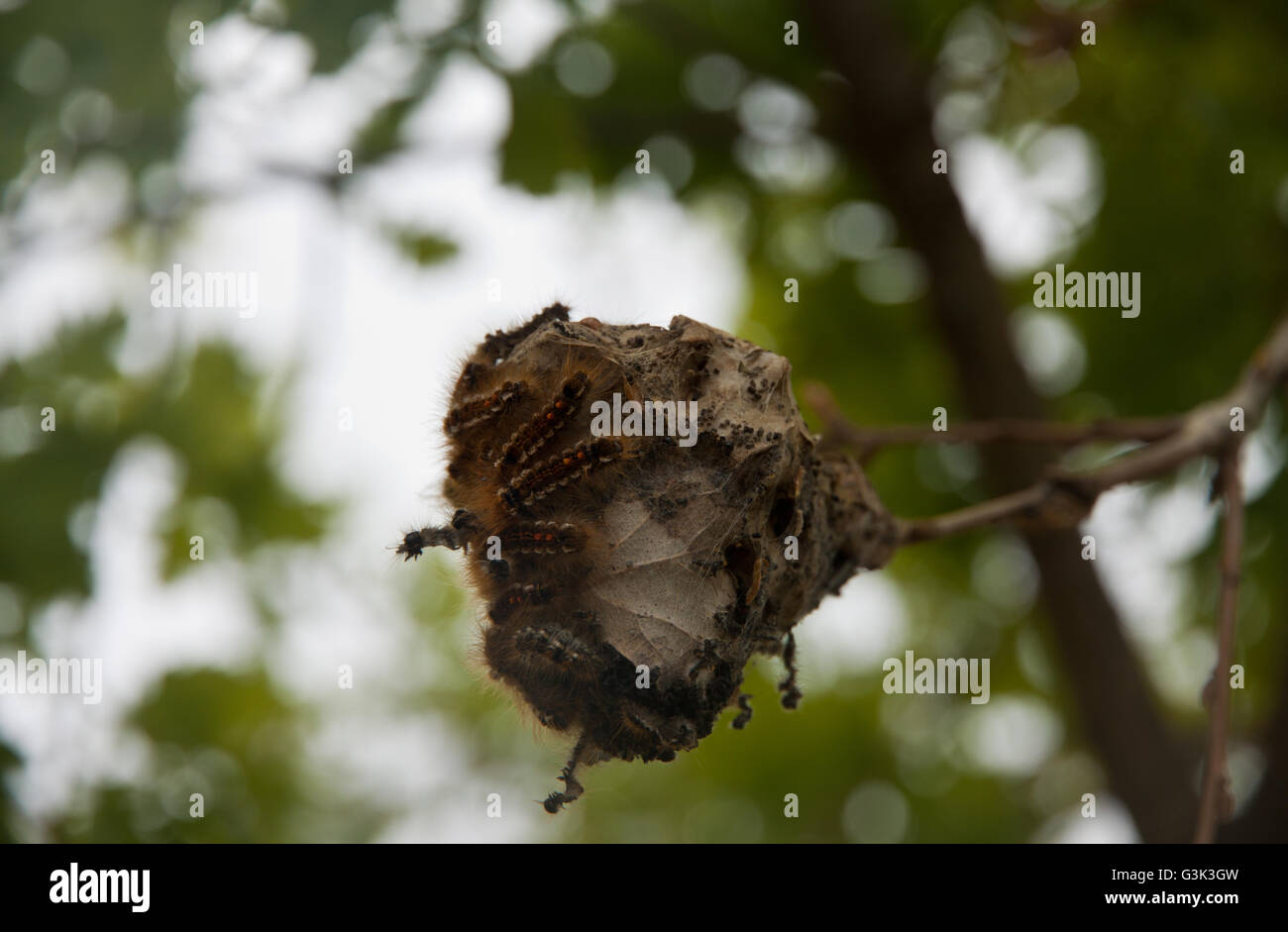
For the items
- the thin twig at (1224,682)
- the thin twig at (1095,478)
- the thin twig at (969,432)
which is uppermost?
the thin twig at (969,432)

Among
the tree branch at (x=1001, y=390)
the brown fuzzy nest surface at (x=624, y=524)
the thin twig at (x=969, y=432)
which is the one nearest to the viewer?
the brown fuzzy nest surface at (x=624, y=524)

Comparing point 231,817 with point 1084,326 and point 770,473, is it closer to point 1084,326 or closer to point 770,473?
point 770,473

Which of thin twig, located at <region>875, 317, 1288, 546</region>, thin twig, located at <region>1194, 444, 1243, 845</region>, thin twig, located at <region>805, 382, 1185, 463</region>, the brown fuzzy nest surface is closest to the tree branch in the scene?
thin twig, located at <region>805, 382, 1185, 463</region>

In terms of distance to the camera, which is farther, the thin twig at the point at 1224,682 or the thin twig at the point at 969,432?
the thin twig at the point at 969,432

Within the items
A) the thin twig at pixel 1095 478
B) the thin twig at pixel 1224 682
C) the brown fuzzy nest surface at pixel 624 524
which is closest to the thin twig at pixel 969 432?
the thin twig at pixel 1095 478

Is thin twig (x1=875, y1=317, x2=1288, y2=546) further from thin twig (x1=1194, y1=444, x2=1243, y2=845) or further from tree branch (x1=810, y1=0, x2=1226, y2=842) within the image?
tree branch (x1=810, y1=0, x2=1226, y2=842)

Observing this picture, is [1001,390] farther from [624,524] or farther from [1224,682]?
[624,524]

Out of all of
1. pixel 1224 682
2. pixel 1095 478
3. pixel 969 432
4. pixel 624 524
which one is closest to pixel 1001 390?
pixel 969 432

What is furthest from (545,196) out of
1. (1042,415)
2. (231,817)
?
(231,817)

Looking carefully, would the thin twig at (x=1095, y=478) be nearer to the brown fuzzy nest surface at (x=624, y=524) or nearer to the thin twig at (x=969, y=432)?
the thin twig at (x=969, y=432)
